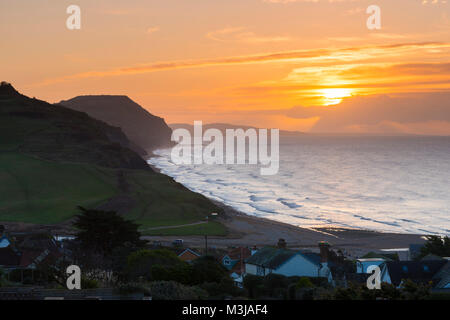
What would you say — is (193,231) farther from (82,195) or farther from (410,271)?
(410,271)

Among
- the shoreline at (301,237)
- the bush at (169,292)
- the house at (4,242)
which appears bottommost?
the shoreline at (301,237)

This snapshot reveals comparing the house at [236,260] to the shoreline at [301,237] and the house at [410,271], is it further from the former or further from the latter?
the shoreline at [301,237]

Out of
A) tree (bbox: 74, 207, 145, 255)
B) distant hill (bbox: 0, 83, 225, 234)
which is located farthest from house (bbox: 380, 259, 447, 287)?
distant hill (bbox: 0, 83, 225, 234)

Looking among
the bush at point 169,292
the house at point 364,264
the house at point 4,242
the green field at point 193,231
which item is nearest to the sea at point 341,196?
the green field at point 193,231

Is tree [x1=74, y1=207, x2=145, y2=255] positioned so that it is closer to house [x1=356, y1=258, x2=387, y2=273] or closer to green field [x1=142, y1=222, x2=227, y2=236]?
house [x1=356, y1=258, x2=387, y2=273]

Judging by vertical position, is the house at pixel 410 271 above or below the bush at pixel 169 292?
→ below
